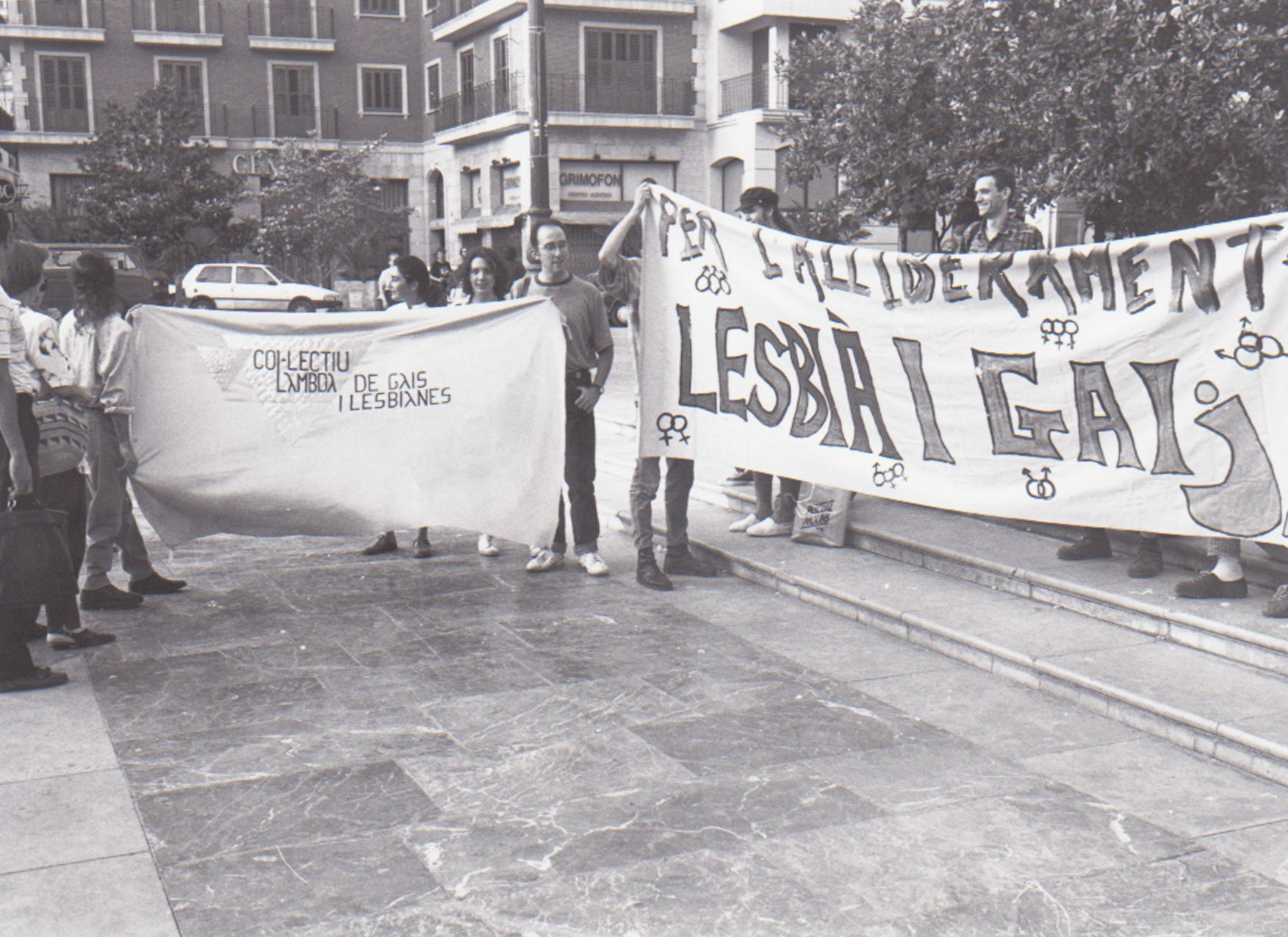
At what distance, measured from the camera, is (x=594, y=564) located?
7.18 m

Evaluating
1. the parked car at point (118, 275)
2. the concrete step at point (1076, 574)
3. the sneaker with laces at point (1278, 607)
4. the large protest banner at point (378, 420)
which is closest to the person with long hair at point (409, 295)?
the large protest banner at point (378, 420)

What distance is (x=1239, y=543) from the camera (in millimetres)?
5902

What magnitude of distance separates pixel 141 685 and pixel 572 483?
2.59 m

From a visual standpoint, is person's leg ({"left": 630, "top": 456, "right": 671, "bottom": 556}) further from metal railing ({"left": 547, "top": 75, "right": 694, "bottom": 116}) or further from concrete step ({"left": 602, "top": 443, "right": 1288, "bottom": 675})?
metal railing ({"left": 547, "top": 75, "right": 694, "bottom": 116})

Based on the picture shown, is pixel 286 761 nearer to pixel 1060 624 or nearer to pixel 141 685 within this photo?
pixel 141 685

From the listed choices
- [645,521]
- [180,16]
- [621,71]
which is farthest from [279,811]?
[180,16]

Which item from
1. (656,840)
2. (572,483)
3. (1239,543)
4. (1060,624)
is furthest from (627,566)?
(656,840)

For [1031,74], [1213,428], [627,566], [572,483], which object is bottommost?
[627,566]

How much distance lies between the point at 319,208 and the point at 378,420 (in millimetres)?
32706

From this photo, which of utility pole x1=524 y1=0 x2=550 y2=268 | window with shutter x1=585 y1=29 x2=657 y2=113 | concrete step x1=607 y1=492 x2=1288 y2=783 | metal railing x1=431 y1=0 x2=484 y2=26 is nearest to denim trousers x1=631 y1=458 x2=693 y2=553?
concrete step x1=607 y1=492 x2=1288 y2=783

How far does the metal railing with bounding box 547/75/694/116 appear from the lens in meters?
34.8

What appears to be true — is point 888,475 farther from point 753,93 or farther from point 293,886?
point 753,93

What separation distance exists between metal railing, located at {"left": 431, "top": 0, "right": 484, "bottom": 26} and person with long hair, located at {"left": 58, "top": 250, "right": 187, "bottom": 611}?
32.5 metres

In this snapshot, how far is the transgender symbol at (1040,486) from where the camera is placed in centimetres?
600
